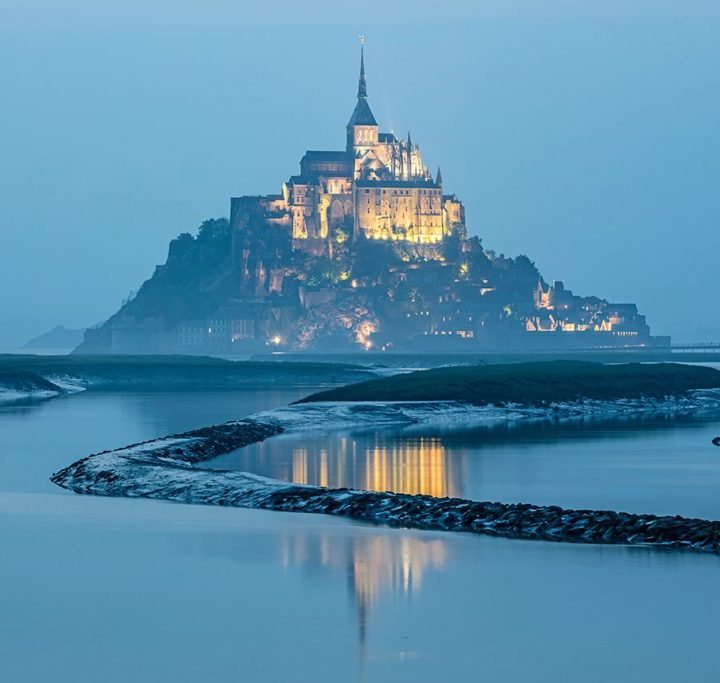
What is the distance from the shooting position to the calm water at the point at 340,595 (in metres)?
14.4

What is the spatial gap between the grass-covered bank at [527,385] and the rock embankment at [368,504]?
22.8m

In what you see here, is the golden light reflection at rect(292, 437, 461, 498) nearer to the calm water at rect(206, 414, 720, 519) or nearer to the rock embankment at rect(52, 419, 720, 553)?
the calm water at rect(206, 414, 720, 519)

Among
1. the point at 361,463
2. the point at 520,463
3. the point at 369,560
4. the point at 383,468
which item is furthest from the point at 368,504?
the point at 520,463

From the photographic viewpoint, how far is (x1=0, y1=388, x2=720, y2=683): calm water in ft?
47.1

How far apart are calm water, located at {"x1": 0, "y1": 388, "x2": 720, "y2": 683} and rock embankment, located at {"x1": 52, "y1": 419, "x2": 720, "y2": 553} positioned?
2.37ft

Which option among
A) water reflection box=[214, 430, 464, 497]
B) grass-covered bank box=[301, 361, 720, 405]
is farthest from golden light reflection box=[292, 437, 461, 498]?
grass-covered bank box=[301, 361, 720, 405]

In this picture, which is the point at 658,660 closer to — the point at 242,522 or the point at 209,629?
the point at 209,629

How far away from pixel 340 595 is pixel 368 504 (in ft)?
25.7

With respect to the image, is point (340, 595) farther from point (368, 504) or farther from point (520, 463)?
point (520, 463)

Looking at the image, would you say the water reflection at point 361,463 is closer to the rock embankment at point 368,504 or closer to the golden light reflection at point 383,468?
the golden light reflection at point 383,468

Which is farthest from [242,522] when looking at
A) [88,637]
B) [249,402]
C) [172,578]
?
[249,402]

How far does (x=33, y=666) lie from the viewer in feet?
46.9

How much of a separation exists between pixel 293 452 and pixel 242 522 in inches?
524

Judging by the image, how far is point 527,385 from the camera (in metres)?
63.1
